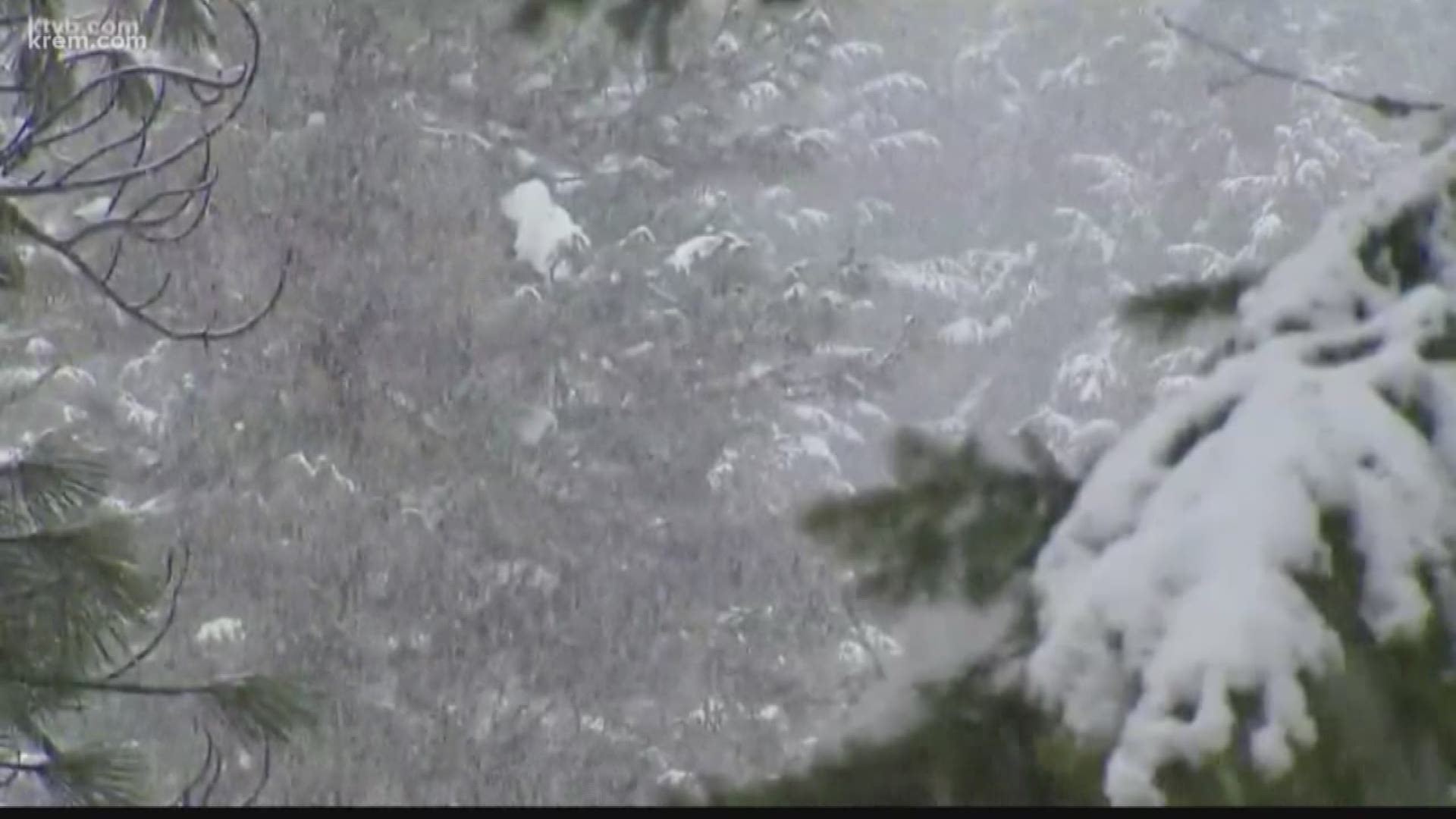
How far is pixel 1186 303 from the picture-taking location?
1.57 feet

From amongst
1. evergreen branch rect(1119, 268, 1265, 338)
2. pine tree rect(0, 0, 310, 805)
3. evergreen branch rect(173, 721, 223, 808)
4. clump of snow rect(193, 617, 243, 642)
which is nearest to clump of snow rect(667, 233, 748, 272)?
clump of snow rect(193, 617, 243, 642)

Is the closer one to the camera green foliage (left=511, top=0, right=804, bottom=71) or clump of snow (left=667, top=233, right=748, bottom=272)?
green foliage (left=511, top=0, right=804, bottom=71)

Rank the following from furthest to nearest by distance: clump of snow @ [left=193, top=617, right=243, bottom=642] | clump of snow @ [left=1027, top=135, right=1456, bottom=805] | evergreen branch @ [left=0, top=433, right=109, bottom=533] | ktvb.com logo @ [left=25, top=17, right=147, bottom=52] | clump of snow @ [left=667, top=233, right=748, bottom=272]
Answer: clump of snow @ [left=667, top=233, right=748, bottom=272]
clump of snow @ [left=193, top=617, right=243, bottom=642]
ktvb.com logo @ [left=25, top=17, right=147, bottom=52]
evergreen branch @ [left=0, top=433, right=109, bottom=533]
clump of snow @ [left=1027, top=135, right=1456, bottom=805]

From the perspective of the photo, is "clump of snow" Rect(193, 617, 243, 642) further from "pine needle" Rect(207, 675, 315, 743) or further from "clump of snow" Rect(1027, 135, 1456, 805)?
"clump of snow" Rect(1027, 135, 1456, 805)

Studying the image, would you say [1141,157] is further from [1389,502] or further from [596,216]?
[1389,502]

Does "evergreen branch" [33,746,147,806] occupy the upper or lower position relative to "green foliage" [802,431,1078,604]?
lower

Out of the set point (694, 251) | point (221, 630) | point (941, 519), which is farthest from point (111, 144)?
point (694, 251)

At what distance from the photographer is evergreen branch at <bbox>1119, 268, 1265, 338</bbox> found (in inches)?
18.6

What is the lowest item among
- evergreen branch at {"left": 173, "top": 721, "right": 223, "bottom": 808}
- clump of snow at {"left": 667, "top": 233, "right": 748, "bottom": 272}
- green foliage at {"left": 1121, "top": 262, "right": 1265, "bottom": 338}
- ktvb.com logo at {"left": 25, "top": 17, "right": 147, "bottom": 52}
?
clump of snow at {"left": 667, "top": 233, "right": 748, "bottom": 272}

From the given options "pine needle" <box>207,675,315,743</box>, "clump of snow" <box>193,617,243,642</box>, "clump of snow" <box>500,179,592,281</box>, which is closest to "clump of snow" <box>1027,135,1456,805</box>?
"pine needle" <box>207,675,315,743</box>

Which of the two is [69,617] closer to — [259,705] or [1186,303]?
[259,705]

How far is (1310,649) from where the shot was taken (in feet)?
1.07

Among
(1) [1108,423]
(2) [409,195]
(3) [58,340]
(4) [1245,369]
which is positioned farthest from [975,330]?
(4) [1245,369]

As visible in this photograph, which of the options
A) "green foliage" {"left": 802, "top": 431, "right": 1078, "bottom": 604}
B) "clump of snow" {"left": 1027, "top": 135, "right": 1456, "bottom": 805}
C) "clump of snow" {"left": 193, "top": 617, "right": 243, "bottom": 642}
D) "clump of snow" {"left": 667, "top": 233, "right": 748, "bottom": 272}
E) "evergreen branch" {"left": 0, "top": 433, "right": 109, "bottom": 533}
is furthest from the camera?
"clump of snow" {"left": 667, "top": 233, "right": 748, "bottom": 272}
